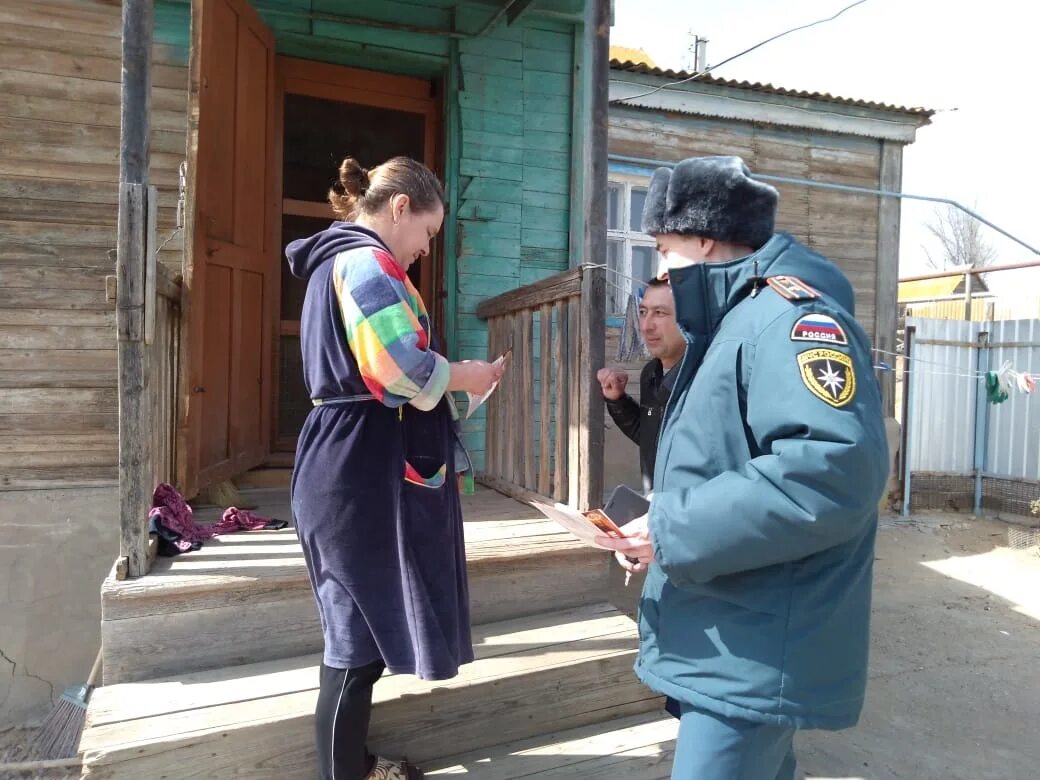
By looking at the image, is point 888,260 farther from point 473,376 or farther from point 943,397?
point 473,376

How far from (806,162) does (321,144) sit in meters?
4.86

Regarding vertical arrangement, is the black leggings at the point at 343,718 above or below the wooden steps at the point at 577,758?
above

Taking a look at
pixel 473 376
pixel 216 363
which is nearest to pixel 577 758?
pixel 473 376

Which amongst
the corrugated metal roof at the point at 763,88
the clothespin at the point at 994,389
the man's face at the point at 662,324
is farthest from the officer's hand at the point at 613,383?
the clothespin at the point at 994,389

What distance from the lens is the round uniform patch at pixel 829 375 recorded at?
3.59 ft

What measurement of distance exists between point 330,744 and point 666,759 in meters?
1.16

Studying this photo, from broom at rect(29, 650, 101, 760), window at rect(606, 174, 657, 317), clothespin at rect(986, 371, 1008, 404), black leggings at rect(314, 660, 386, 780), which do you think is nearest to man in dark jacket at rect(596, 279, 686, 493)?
black leggings at rect(314, 660, 386, 780)

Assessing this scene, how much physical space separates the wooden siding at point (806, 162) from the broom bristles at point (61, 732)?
581 cm

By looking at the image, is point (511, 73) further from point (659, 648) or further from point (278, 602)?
point (659, 648)

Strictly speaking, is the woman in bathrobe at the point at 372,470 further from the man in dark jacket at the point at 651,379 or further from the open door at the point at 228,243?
the open door at the point at 228,243

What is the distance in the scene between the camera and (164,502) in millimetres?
2820

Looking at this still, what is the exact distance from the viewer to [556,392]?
3496 millimetres

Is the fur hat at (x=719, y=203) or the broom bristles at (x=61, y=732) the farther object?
the broom bristles at (x=61, y=732)

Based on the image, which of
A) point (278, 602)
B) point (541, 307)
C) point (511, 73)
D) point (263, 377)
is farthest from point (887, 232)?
point (278, 602)
